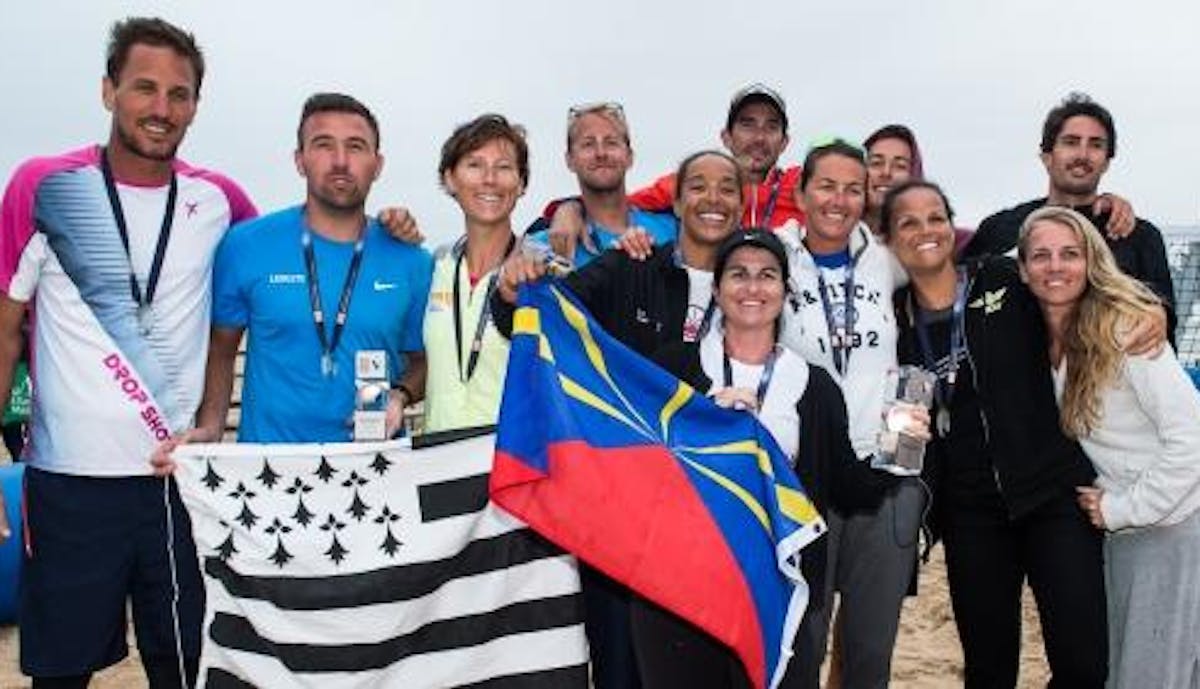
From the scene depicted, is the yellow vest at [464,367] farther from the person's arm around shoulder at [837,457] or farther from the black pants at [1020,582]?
the black pants at [1020,582]

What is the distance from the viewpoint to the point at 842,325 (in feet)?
14.7

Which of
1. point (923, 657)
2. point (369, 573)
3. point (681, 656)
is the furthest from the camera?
point (923, 657)

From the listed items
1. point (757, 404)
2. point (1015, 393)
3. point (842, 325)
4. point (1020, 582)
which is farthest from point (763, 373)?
point (1020, 582)

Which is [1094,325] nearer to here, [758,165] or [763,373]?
[763,373]

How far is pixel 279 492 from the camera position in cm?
411

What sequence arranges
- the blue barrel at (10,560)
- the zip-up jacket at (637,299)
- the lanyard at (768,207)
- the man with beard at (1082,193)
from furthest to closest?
the blue barrel at (10,560) < the lanyard at (768,207) < the man with beard at (1082,193) < the zip-up jacket at (637,299)

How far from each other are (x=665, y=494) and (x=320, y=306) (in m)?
1.63

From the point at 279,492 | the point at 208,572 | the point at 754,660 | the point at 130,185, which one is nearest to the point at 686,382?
the point at 754,660

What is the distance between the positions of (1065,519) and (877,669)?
0.98 m

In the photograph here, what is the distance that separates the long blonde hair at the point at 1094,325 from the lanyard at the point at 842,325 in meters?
0.77

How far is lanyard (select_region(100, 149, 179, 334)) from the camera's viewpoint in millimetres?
4254

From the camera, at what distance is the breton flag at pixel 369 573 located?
4.07 m

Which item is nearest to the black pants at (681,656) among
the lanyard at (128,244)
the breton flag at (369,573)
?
the breton flag at (369,573)

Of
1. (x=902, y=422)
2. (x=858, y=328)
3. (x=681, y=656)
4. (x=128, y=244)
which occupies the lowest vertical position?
(x=681, y=656)
